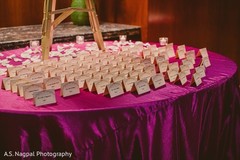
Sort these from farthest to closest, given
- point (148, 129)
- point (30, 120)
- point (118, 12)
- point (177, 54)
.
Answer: point (118, 12) < point (177, 54) < point (148, 129) < point (30, 120)

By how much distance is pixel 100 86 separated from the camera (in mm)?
1472

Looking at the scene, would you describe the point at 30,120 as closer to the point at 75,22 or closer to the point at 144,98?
the point at 144,98

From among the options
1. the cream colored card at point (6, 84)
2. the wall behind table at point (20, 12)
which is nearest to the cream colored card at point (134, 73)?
the cream colored card at point (6, 84)

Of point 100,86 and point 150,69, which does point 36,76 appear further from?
point 150,69

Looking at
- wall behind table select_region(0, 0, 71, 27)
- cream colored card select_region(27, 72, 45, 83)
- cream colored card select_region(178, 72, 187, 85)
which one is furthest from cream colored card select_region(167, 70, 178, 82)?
wall behind table select_region(0, 0, 71, 27)

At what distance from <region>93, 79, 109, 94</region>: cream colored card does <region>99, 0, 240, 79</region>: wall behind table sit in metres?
2.24

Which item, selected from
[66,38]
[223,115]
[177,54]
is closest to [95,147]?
[223,115]

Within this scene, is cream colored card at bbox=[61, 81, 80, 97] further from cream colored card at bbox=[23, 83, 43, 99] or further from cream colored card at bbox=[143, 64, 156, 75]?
cream colored card at bbox=[143, 64, 156, 75]

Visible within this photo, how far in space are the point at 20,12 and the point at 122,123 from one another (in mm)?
2758

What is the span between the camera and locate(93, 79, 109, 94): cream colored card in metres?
1.46

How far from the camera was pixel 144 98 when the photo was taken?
55.7 inches

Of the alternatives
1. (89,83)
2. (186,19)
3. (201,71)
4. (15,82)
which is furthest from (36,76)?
(186,19)

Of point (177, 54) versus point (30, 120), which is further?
point (177, 54)

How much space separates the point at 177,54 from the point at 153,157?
0.82 meters
